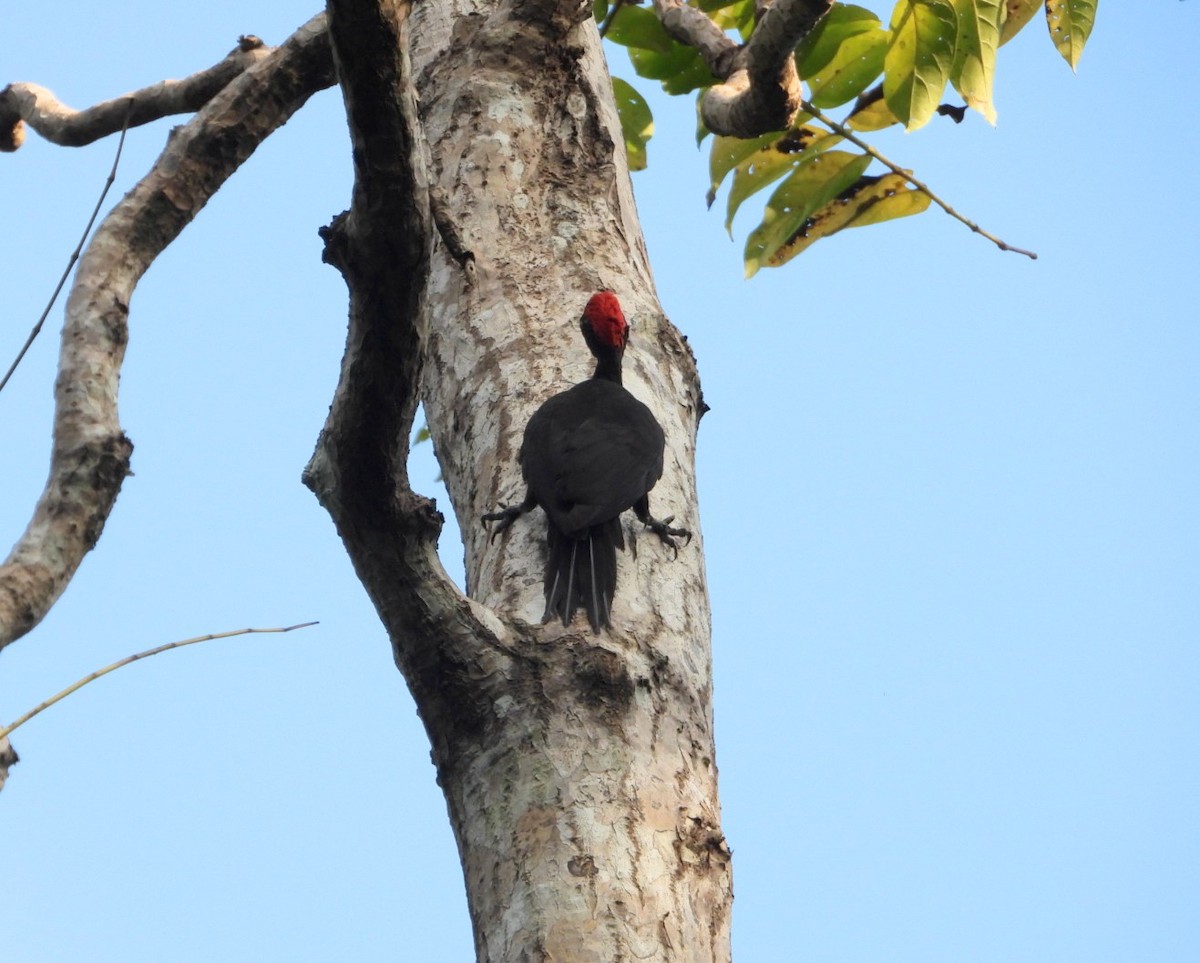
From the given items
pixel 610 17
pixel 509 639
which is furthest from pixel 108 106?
pixel 509 639

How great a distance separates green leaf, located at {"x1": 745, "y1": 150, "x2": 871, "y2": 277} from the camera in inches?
169

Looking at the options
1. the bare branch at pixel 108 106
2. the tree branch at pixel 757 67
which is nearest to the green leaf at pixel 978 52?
the tree branch at pixel 757 67

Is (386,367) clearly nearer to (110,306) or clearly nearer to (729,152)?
(110,306)

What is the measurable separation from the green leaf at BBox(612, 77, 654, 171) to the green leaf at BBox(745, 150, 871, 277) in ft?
2.67

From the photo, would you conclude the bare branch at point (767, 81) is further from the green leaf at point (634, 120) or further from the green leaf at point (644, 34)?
the green leaf at point (634, 120)

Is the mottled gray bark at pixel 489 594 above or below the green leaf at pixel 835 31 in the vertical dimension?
below

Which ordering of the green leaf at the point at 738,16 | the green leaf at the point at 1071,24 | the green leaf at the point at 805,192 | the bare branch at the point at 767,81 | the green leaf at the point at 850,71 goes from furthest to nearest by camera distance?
the green leaf at the point at 738,16 → the green leaf at the point at 805,192 → the green leaf at the point at 850,71 → the green leaf at the point at 1071,24 → the bare branch at the point at 767,81

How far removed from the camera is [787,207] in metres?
4.38

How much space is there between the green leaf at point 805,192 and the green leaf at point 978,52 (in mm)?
656

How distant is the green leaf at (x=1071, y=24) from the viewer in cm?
383

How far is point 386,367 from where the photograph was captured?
77.6 inches

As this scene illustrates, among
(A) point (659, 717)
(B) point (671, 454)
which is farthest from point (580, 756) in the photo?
(B) point (671, 454)

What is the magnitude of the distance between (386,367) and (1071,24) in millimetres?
2720

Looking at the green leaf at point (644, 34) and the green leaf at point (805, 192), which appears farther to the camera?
the green leaf at point (644, 34)
